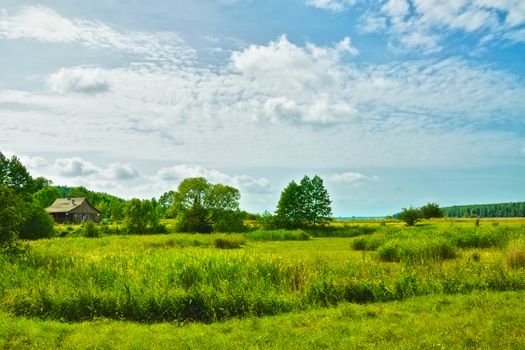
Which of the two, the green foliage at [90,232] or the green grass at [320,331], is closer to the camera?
the green grass at [320,331]

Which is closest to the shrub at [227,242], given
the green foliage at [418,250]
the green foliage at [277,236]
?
the green foliage at [277,236]

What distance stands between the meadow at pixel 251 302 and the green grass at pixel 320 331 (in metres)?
0.03

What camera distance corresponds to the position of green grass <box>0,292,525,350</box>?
9.93m

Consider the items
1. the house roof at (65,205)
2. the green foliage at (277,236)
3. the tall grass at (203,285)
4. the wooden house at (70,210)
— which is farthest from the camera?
the house roof at (65,205)

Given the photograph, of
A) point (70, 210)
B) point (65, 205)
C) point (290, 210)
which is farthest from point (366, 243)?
point (65, 205)

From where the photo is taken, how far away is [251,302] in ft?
43.9

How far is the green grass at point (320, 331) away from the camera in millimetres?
9930

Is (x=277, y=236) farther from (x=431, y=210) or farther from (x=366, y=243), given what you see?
(x=431, y=210)

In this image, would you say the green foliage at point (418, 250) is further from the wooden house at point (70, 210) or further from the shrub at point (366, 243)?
the wooden house at point (70, 210)

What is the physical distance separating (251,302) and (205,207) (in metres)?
53.1

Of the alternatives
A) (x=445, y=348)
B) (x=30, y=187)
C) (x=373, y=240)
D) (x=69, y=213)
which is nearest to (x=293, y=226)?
(x=373, y=240)

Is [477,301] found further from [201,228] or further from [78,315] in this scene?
[201,228]

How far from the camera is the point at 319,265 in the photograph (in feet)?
59.2

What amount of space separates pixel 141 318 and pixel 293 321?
475 centimetres
